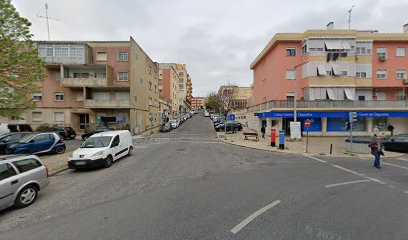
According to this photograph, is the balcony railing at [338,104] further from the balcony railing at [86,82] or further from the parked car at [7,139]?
the parked car at [7,139]

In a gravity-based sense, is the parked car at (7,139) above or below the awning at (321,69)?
below

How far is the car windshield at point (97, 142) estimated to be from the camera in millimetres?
9792

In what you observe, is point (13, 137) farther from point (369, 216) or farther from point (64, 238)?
point (369, 216)

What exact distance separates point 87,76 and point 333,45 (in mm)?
32178

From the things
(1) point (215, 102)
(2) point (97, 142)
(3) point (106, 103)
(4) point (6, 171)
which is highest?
(1) point (215, 102)

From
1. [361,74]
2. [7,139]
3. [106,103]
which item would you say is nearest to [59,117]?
[106,103]

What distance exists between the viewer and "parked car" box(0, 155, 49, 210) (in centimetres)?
487

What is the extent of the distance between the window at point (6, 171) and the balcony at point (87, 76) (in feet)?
73.9

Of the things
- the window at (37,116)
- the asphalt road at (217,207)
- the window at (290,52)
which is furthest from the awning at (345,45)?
the window at (37,116)

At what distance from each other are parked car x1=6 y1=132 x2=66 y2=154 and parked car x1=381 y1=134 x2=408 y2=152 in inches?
964

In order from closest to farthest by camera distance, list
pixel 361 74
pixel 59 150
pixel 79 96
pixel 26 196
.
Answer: pixel 26 196 → pixel 59 150 → pixel 361 74 → pixel 79 96

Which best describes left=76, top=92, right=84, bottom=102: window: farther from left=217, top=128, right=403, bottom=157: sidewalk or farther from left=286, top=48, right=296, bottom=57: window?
left=286, top=48, right=296, bottom=57: window

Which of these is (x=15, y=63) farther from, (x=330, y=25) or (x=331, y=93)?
(x=330, y=25)

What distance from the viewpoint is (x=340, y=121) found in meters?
23.5
